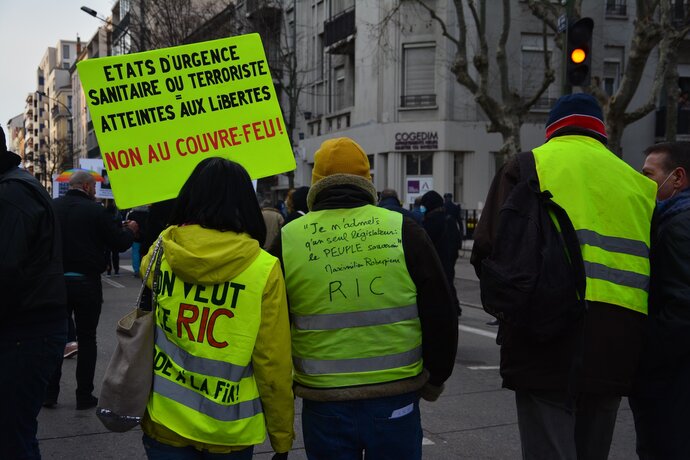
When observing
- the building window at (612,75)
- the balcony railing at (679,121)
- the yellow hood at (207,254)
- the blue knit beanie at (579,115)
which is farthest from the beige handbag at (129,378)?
the balcony railing at (679,121)

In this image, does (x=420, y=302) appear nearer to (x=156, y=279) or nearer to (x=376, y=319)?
(x=376, y=319)

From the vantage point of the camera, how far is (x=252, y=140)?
384 centimetres

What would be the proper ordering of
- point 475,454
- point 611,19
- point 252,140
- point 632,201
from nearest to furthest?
1. point 632,201
2. point 252,140
3. point 475,454
4. point 611,19

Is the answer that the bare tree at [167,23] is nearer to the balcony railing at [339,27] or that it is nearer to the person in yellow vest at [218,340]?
the balcony railing at [339,27]

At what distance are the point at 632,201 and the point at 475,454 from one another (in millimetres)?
2678

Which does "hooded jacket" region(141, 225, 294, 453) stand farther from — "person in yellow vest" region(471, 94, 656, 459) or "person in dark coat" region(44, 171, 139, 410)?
"person in dark coat" region(44, 171, 139, 410)

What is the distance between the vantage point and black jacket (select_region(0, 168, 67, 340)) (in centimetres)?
316

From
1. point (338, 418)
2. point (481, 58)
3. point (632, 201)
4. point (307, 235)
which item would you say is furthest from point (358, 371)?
point (481, 58)

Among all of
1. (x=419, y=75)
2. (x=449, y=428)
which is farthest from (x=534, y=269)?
(x=419, y=75)

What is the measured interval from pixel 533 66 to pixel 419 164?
5.49m

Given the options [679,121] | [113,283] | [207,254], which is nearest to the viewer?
[207,254]

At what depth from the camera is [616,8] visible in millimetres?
26750

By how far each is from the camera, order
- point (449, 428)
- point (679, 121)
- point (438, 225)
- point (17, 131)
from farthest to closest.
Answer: point (17, 131) < point (679, 121) < point (438, 225) < point (449, 428)

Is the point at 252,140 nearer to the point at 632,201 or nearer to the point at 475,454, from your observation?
the point at 632,201
